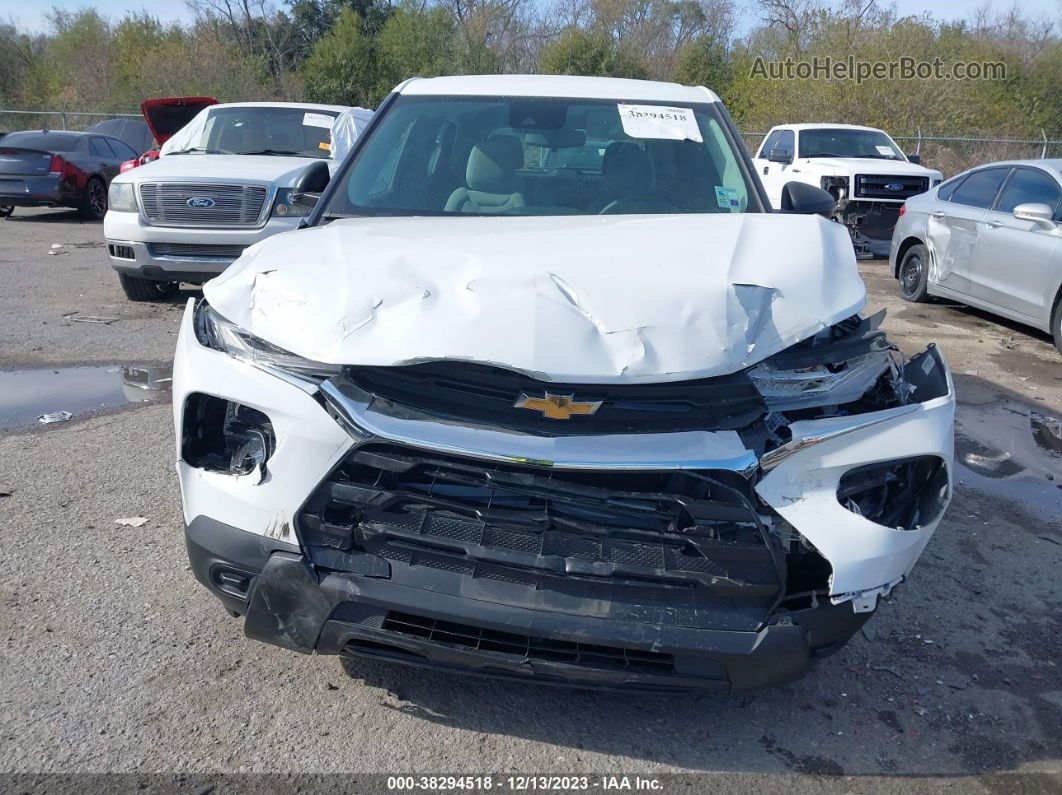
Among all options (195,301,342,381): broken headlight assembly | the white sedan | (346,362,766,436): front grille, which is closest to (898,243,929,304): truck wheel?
the white sedan

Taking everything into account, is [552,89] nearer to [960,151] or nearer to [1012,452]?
[1012,452]

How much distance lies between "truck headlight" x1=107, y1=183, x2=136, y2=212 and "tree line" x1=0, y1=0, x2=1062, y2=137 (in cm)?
2233

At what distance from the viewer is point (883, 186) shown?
13.3 metres

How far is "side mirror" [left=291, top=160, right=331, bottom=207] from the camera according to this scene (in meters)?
4.26

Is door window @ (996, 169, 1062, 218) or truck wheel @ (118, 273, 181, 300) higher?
door window @ (996, 169, 1062, 218)

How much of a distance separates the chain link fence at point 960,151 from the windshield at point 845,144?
8.60 m

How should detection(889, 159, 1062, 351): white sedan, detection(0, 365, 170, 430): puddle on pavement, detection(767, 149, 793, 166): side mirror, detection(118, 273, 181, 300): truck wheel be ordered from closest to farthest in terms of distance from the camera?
detection(0, 365, 170, 430): puddle on pavement → detection(889, 159, 1062, 351): white sedan → detection(118, 273, 181, 300): truck wheel → detection(767, 149, 793, 166): side mirror

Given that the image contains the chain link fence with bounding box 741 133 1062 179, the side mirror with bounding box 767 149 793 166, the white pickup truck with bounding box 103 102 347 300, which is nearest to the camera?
the white pickup truck with bounding box 103 102 347 300

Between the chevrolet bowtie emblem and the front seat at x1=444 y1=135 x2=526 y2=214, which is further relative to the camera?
the front seat at x1=444 y1=135 x2=526 y2=214

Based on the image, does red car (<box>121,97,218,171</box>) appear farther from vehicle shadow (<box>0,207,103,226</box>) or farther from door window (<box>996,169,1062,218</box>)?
door window (<box>996,169,1062,218</box>)

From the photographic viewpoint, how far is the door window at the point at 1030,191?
7782mm

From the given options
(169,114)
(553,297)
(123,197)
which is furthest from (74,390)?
(169,114)

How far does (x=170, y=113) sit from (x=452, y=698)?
33.4 ft

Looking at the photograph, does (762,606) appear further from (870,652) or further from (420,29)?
(420,29)
